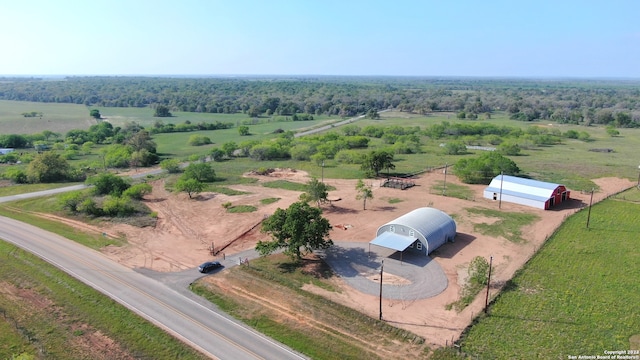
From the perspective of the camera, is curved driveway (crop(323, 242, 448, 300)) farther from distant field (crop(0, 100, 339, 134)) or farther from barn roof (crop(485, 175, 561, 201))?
distant field (crop(0, 100, 339, 134))

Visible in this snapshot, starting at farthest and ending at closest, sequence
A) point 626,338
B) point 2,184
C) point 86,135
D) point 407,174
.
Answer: point 86,135 → point 407,174 → point 2,184 → point 626,338

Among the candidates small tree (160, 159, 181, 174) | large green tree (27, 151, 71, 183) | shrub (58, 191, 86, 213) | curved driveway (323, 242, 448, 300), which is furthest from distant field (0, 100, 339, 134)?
curved driveway (323, 242, 448, 300)

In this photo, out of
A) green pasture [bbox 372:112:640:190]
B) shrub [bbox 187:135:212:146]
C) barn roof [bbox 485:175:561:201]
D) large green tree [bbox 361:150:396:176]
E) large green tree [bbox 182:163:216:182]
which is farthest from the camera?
shrub [bbox 187:135:212:146]

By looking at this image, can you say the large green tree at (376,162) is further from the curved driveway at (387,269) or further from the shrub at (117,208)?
the shrub at (117,208)

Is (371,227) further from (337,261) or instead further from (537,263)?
(537,263)

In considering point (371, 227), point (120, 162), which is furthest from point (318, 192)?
point (120, 162)

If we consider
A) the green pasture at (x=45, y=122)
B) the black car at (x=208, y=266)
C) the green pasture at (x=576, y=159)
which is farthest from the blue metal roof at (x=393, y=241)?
the green pasture at (x=45, y=122)
